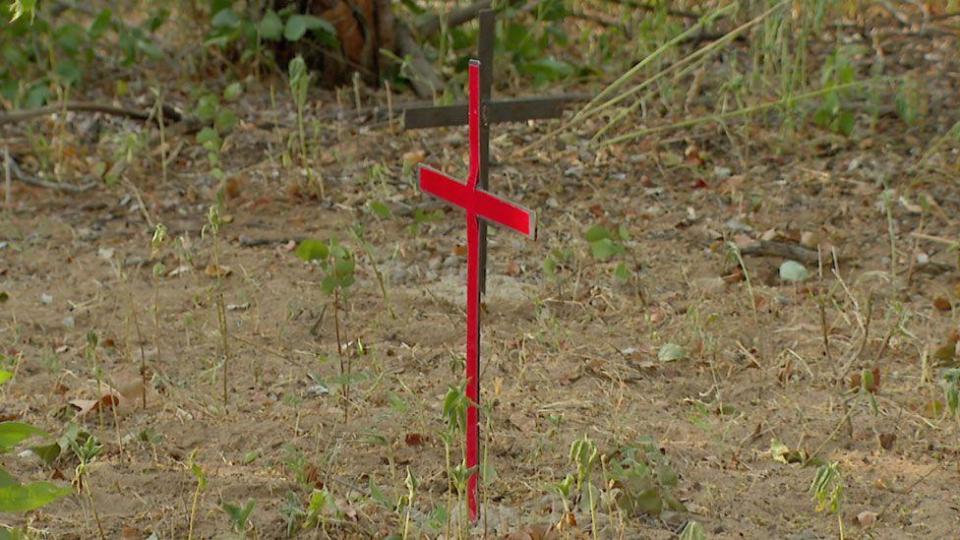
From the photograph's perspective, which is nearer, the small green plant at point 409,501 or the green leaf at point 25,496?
the green leaf at point 25,496

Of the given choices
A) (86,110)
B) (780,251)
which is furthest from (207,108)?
(780,251)

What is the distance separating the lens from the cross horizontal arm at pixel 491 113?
3848mm

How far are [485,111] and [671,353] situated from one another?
33.6 inches

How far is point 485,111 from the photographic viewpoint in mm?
3693

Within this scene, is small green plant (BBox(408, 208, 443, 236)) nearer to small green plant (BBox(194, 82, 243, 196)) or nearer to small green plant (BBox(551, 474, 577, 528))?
small green plant (BBox(194, 82, 243, 196))

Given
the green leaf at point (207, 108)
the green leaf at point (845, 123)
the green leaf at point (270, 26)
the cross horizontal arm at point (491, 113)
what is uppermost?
the green leaf at point (270, 26)

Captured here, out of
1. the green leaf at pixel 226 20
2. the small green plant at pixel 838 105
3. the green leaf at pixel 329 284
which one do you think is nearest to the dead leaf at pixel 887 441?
the green leaf at pixel 329 284

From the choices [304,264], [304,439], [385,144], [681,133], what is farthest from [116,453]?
[681,133]

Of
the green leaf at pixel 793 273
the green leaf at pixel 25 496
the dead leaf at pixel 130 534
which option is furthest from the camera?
the green leaf at pixel 793 273

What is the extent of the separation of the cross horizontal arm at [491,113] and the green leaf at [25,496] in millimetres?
1595

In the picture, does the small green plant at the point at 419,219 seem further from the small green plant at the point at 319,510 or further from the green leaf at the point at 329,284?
the small green plant at the point at 319,510

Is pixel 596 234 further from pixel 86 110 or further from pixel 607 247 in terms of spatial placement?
pixel 86 110

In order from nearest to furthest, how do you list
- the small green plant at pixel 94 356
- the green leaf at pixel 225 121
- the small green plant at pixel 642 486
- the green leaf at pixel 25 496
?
the green leaf at pixel 25 496, the small green plant at pixel 642 486, the small green plant at pixel 94 356, the green leaf at pixel 225 121

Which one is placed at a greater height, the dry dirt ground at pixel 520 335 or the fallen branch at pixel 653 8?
the fallen branch at pixel 653 8
